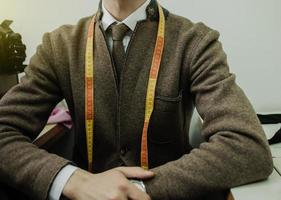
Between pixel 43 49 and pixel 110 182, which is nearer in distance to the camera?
pixel 110 182

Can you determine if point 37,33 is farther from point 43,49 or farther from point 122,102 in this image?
point 122,102

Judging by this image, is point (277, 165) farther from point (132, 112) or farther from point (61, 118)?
point (61, 118)

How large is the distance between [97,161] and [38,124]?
0.23 m

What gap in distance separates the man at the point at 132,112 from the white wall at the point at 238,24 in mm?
578

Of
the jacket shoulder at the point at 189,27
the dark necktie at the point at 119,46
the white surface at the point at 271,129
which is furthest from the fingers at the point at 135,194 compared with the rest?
the white surface at the point at 271,129

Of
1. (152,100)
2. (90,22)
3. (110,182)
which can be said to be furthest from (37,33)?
(110,182)

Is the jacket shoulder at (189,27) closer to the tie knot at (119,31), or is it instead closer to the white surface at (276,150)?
the tie knot at (119,31)

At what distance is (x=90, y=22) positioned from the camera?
3.90 feet

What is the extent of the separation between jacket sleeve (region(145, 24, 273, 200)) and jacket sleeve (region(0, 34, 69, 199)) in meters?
0.28

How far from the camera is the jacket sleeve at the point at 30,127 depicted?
878mm

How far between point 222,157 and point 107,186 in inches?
11.2

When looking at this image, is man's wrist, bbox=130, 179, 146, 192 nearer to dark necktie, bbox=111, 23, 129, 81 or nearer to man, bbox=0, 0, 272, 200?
man, bbox=0, 0, 272, 200

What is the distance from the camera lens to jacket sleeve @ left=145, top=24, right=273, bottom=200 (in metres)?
0.81

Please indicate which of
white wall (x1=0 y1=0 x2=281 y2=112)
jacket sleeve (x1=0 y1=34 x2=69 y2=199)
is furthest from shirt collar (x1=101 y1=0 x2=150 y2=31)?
white wall (x1=0 y1=0 x2=281 y2=112)
